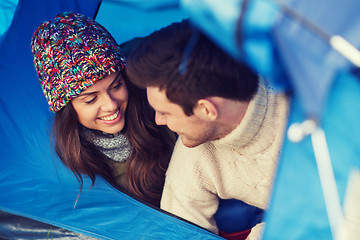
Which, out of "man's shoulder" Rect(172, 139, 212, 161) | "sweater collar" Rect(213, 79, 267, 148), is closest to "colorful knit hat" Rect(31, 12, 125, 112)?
"man's shoulder" Rect(172, 139, 212, 161)

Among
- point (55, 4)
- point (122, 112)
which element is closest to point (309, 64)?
point (122, 112)

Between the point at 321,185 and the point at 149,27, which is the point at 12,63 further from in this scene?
the point at 321,185

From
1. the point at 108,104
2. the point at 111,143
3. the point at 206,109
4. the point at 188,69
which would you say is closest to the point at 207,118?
the point at 206,109

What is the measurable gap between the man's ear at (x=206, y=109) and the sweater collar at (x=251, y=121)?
8cm

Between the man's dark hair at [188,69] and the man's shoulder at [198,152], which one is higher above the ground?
the man's dark hair at [188,69]

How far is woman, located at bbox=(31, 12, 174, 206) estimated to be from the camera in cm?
124

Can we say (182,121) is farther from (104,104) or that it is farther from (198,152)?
(104,104)

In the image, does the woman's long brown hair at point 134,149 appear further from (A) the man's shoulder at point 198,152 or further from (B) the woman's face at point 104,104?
(A) the man's shoulder at point 198,152

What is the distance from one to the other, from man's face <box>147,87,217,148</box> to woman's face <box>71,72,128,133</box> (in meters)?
0.24

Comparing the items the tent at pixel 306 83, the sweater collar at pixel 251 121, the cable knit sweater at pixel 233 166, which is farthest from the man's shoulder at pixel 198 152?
the tent at pixel 306 83

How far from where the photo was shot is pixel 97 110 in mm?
1311

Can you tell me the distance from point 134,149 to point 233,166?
1.41 feet

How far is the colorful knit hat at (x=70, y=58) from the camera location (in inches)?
48.4

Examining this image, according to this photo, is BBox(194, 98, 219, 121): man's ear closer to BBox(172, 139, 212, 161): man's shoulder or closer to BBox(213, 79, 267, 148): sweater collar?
BBox(213, 79, 267, 148): sweater collar
